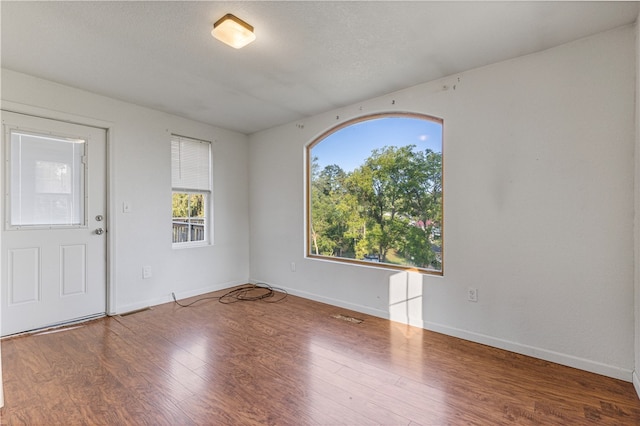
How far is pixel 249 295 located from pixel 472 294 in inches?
112

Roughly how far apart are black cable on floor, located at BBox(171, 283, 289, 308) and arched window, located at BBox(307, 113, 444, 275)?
2.63 feet

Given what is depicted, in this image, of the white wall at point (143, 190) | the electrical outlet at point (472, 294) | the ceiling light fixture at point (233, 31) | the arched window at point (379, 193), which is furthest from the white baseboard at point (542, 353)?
the white wall at point (143, 190)

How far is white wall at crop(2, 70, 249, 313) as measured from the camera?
9.74 feet

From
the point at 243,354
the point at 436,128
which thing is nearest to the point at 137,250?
the point at 243,354

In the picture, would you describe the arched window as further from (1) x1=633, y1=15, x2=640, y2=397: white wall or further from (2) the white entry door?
(2) the white entry door

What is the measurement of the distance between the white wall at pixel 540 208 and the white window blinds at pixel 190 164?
109 inches

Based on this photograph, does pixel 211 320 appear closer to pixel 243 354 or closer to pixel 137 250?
pixel 243 354

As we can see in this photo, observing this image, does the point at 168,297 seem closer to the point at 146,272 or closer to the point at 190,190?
the point at 146,272

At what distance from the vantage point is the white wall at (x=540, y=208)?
2.07 m

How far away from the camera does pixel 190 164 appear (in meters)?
4.11

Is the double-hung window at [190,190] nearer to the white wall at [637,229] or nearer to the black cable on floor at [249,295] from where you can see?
the black cable on floor at [249,295]

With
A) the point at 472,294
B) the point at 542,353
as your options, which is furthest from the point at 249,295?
the point at 542,353

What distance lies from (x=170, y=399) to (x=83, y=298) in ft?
6.98

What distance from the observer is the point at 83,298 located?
124 inches
